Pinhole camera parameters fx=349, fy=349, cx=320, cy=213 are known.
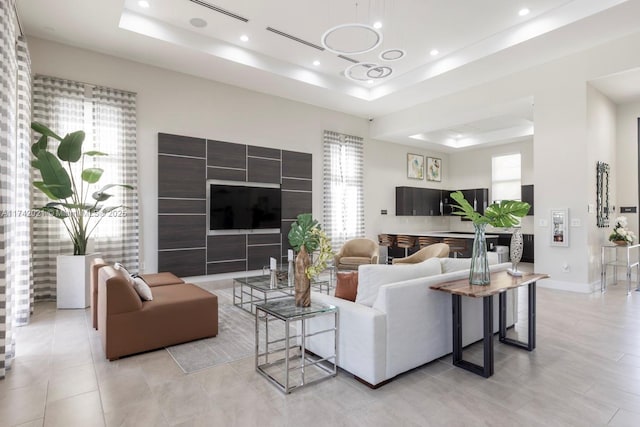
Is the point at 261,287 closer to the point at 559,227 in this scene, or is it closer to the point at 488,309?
the point at 488,309

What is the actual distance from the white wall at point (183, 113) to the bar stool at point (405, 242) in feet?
6.98

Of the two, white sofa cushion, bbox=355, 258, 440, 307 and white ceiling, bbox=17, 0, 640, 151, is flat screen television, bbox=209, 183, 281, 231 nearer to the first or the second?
white ceiling, bbox=17, 0, 640, 151

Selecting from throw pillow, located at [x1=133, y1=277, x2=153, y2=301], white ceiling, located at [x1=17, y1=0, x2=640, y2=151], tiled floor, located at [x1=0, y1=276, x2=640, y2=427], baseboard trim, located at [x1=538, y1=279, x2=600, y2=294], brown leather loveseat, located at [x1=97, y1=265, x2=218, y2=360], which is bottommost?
tiled floor, located at [x1=0, y1=276, x2=640, y2=427]

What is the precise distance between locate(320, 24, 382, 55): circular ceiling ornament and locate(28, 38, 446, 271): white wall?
2.20 metres

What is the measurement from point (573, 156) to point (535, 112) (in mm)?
970

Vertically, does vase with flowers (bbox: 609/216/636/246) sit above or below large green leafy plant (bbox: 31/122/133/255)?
below

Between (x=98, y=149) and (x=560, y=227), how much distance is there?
7.37 metres

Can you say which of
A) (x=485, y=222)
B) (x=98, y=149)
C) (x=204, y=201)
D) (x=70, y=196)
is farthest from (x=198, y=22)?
(x=485, y=222)

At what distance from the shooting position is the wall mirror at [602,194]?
569cm

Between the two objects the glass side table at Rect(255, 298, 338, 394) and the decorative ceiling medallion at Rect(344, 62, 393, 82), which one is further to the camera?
the decorative ceiling medallion at Rect(344, 62, 393, 82)

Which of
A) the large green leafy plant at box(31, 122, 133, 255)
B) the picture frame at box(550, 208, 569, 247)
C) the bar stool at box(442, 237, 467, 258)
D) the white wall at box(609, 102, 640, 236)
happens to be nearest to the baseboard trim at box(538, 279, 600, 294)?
the picture frame at box(550, 208, 569, 247)

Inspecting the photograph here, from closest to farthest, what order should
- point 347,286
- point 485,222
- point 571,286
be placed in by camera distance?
point 347,286 < point 485,222 < point 571,286

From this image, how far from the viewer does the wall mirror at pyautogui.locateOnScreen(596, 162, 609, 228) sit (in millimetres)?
5691

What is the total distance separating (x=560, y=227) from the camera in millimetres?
5652
